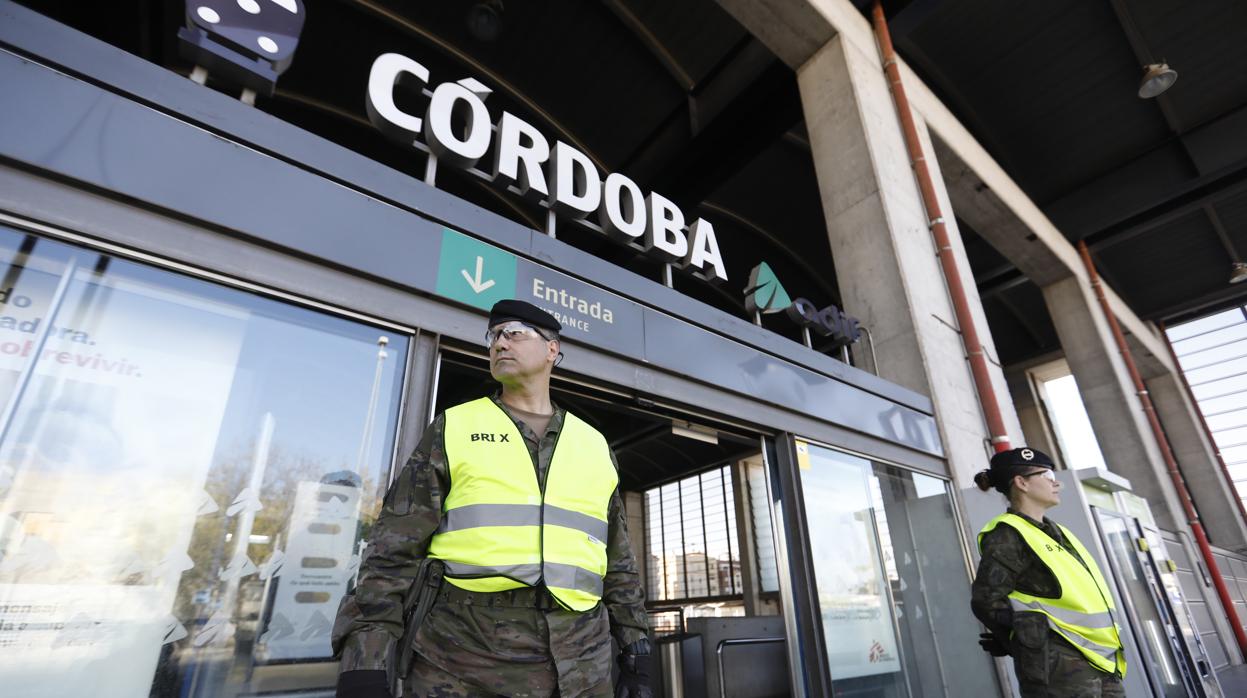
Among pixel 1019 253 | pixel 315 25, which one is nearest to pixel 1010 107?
pixel 1019 253

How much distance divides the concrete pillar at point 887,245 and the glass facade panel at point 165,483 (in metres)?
5.78

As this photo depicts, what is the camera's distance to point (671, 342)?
394cm

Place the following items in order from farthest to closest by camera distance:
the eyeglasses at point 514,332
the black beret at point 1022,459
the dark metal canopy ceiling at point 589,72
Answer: the dark metal canopy ceiling at point 589,72 < the black beret at point 1022,459 < the eyeglasses at point 514,332

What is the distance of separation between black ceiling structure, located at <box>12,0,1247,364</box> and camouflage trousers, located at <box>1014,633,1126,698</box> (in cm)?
862

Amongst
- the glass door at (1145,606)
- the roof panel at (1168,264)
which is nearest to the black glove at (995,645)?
the glass door at (1145,606)

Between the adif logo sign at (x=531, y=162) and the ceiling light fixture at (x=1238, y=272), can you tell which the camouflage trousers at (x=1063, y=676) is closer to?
the adif logo sign at (x=531, y=162)

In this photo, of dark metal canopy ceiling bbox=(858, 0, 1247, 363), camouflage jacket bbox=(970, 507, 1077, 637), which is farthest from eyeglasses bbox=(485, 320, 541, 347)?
dark metal canopy ceiling bbox=(858, 0, 1247, 363)

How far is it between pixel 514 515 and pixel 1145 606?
6.19m

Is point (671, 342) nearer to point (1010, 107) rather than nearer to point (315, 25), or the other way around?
point (315, 25)

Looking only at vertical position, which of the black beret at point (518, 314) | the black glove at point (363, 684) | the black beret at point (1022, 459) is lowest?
the black glove at point (363, 684)

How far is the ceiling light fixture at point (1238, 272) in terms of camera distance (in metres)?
14.9

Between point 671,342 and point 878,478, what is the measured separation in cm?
275

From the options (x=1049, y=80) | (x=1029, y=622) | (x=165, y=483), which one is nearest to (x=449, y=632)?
(x=165, y=483)

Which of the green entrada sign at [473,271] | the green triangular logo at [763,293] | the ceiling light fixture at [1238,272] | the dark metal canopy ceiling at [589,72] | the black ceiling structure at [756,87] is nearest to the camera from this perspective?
the green entrada sign at [473,271]
